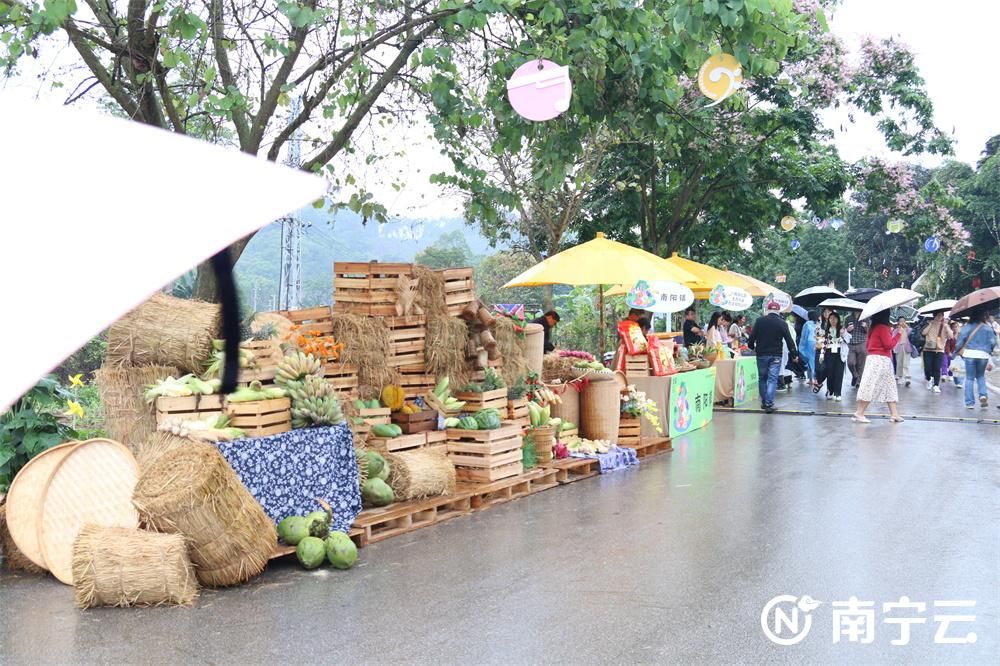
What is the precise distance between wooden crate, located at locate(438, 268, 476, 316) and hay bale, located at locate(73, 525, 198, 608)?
4.21 m

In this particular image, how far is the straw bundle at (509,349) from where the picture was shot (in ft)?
33.1

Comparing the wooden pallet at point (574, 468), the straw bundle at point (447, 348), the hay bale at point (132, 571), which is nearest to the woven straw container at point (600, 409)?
the wooden pallet at point (574, 468)

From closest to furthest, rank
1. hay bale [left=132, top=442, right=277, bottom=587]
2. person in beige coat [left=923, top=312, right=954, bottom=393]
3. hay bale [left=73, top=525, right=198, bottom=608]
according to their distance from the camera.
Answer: hay bale [left=73, top=525, right=198, bottom=608], hay bale [left=132, top=442, right=277, bottom=587], person in beige coat [left=923, top=312, right=954, bottom=393]

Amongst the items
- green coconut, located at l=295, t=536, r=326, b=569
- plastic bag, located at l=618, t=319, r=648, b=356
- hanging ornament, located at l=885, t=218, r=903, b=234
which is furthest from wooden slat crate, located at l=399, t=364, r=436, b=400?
hanging ornament, located at l=885, t=218, r=903, b=234

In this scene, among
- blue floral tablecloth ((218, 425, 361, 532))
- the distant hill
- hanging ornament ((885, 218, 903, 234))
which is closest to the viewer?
blue floral tablecloth ((218, 425, 361, 532))

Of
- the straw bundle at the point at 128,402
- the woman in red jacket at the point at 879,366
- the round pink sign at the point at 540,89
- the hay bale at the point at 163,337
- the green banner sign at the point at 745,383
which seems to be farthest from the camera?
the green banner sign at the point at 745,383

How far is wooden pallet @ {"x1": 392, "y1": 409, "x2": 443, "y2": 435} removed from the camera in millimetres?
8773

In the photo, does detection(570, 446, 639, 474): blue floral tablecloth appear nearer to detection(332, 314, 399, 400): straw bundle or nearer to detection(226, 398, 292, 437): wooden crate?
detection(332, 314, 399, 400): straw bundle

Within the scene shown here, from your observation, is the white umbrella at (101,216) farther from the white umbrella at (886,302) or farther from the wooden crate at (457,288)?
the white umbrella at (886,302)

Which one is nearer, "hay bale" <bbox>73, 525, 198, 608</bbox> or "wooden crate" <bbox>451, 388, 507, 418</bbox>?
"hay bale" <bbox>73, 525, 198, 608</bbox>

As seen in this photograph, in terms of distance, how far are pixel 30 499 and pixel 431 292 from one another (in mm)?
4160

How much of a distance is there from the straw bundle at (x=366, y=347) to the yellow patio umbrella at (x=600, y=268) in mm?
3972

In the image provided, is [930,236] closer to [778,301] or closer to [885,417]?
[778,301]

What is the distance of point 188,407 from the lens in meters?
7.03
